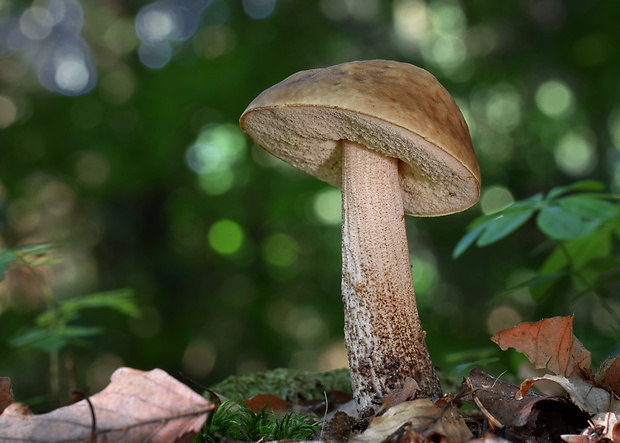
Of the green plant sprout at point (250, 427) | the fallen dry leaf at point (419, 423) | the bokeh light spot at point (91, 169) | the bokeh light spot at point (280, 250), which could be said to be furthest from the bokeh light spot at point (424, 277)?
the fallen dry leaf at point (419, 423)

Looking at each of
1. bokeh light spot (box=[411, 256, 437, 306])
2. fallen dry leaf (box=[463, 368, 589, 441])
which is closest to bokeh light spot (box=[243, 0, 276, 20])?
bokeh light spot (box=[411, 256, 437, 306])

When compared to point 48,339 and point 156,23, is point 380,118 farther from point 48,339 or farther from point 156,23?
point 156,23

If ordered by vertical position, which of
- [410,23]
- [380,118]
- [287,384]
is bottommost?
[287,384]

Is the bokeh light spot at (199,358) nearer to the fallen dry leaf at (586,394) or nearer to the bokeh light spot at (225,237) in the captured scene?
the bokeh light spot at (225,237)

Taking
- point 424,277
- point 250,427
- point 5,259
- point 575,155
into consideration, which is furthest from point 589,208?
point 575,155

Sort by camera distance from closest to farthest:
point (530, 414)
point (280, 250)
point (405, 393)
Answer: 1. point (530, 414)
2. point (405, 393)
3. point (280, 250)

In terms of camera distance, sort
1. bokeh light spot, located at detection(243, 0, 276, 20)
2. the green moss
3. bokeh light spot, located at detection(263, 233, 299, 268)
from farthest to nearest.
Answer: bokeh light spot, located at detection(263, 233, 299, 268), bokeh light spot, located at detection(243, 0, 276, 20), the green moss

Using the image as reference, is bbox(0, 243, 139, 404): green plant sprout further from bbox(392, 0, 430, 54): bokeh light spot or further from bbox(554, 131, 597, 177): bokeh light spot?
bbox(554, 131, 597, 177): bokeh light spot
